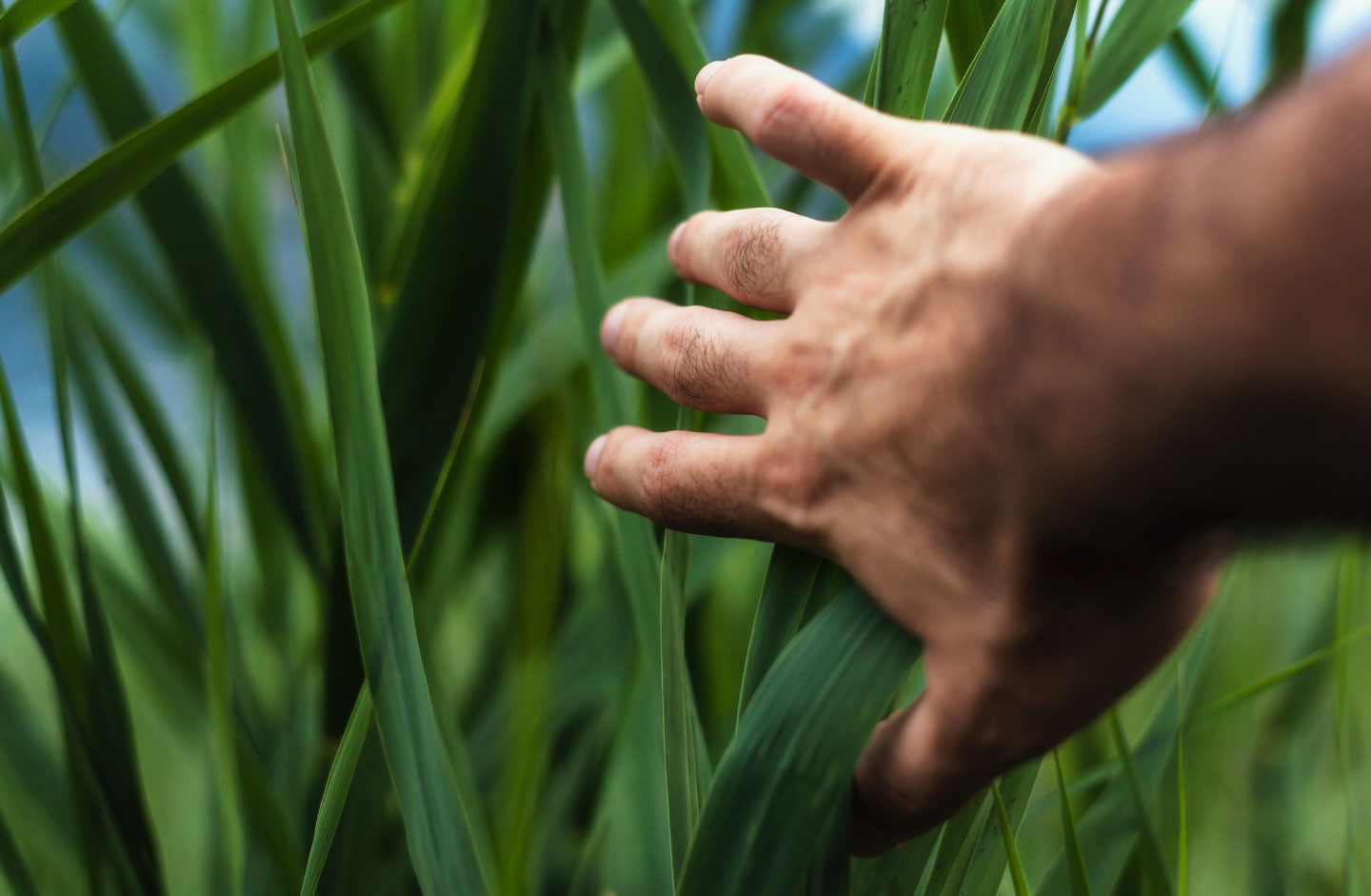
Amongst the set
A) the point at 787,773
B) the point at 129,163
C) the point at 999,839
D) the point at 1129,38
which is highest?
the point at 129,163

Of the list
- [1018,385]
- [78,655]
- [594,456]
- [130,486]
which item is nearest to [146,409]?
[130,486]

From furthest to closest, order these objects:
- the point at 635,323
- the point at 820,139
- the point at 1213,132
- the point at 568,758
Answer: the point at 568,758
the point at 635,323
the point at 820,139
the point at 1213,132

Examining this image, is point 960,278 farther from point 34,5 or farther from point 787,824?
point 34,5

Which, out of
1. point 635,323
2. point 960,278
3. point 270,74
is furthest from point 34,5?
point 960,278

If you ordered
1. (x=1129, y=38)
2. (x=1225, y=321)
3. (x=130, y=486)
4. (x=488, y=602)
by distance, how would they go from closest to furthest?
(x=1225, y=321) < (x=1129, y=38) < (x=130, y=486) < (x=488, y=602)

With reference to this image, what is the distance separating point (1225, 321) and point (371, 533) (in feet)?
0.95

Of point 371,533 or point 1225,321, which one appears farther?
point 371,533

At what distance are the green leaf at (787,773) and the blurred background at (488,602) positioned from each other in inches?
8.8

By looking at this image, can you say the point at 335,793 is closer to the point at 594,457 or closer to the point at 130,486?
the point at 594,457

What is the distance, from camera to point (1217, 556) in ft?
0.97

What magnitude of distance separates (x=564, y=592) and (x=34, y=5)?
532 millimetres

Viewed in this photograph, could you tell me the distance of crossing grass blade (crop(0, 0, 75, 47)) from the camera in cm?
37

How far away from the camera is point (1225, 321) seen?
0.23m

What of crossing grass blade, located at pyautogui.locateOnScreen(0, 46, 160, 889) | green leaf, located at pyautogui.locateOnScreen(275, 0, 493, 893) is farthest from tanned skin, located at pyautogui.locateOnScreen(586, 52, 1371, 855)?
crossing grass blade, located at pyautogui.locateOnScreen(0, 46, 160, 889)
